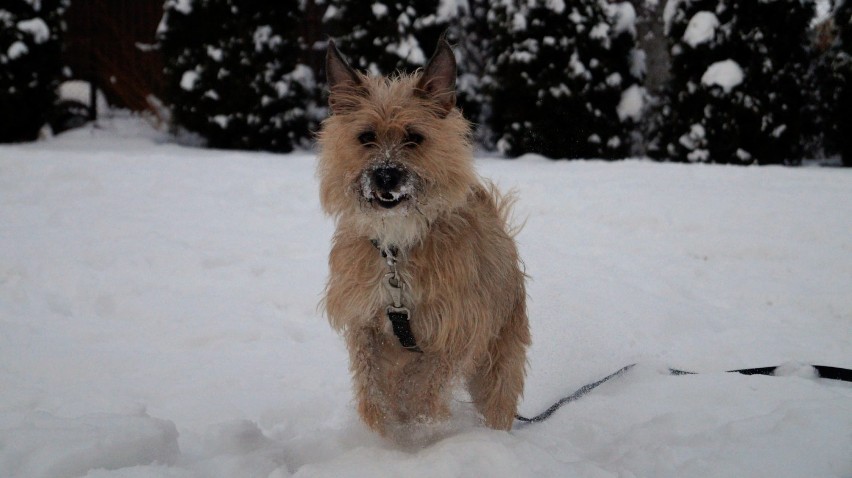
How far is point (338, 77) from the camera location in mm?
3053

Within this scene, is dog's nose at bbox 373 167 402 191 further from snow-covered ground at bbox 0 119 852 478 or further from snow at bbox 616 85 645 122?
snow at bbox 616 85 645 122

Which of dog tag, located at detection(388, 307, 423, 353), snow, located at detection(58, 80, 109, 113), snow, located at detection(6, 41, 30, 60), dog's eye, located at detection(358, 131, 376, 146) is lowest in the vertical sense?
dog tag, located at detection(388, 307, 423, 353)

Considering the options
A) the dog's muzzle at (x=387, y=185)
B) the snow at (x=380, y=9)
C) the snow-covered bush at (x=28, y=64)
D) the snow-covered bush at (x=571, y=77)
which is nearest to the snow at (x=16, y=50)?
the snow-covered bush at (x=28, y=64)

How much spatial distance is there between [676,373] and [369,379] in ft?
6.32

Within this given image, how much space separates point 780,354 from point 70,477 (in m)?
4.06

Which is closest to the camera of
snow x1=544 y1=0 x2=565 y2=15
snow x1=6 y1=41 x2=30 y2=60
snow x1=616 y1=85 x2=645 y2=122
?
snow x1=6 y1=41 x2=30 y2=60

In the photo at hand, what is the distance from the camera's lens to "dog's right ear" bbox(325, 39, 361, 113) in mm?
2980

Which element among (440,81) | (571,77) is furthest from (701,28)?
(440,81)

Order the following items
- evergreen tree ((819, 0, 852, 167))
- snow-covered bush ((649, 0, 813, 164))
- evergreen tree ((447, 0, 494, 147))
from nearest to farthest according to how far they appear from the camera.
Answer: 1. evergreen tree ((819, 0, 852, 167))
2. snow-covered bush ((649, 0, 813, 164))
3. evergreen tree ((447, 0, 494, 147))

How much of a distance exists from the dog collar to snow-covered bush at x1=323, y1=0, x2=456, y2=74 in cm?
987

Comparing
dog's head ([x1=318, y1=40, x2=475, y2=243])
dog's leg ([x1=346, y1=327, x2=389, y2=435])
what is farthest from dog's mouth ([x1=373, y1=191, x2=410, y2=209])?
dog's leg ([x1=346, y1=327, x2=389, y2=435])

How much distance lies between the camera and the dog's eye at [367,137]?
2.93 meters

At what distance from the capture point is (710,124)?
34.1 ft

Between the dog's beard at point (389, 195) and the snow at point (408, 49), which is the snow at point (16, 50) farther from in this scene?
the dog's beard at point (389, 195)
